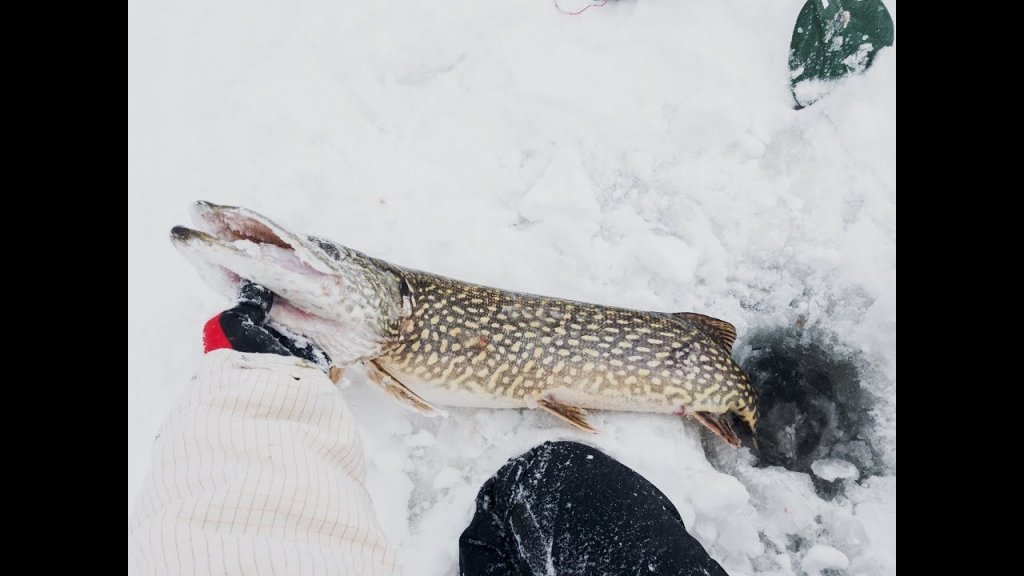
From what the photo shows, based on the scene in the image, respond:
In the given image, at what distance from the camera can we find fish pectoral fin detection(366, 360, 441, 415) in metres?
1.72

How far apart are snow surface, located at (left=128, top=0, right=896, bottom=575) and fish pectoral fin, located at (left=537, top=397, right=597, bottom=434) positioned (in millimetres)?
107

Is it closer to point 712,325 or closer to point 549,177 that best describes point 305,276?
point 549,177

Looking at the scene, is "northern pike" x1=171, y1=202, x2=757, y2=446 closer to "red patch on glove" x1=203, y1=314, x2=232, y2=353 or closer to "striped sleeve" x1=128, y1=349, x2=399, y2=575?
"red patch on glove" x1=203, y1=314, x2=232, y2=353

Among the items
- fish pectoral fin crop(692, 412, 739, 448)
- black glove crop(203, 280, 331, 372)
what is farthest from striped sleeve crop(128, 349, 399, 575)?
fish pectoral fin crop(692, 412, 739, 448)

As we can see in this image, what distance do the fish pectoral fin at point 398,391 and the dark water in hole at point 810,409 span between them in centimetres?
122

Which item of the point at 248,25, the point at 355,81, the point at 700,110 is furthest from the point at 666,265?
the point at 248,25

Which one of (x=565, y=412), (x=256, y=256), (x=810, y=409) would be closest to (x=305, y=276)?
(x=256, y=256)

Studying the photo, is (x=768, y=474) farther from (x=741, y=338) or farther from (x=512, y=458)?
(x=512, y=458)

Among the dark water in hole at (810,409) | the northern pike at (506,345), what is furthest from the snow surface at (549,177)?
the northern pike at (506,345)

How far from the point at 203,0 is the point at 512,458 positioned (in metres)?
2.20

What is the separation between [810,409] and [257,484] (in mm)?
1853

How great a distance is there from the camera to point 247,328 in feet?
4.60

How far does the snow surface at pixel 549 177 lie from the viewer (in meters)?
1.94

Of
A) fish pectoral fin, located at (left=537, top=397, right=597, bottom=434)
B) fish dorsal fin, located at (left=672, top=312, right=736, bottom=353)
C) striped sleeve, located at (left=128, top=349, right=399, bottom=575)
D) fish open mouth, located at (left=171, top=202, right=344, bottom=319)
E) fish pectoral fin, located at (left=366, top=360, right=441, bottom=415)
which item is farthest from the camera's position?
fish dorsal fin, located at (left=672, top=312, right=736, bottom=353)
